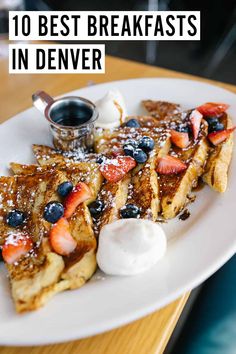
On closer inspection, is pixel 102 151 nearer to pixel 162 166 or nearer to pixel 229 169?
pixel 162 166

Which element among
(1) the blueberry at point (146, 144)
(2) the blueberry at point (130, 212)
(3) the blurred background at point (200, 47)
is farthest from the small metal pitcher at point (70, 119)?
(3) the blurred background at point (200, 47)

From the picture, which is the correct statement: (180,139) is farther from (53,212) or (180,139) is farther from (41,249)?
(41,249)

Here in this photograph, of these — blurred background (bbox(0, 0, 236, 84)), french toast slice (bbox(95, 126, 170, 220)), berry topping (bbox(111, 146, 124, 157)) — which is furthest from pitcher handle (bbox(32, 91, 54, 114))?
blurred background (bbox(0, 0, 236, 84))

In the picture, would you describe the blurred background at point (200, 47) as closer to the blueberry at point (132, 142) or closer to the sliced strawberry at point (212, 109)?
the sliced strawberry at point (212, 109)

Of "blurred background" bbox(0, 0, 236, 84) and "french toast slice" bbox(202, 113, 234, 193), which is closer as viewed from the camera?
"french toast slice" bbox(202, 113, 234, 193)

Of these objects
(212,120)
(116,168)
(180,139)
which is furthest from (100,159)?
(212,120)

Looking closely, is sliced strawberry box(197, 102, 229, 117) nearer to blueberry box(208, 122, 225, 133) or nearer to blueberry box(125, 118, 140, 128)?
blueberry box(208, 122, 225, 133)

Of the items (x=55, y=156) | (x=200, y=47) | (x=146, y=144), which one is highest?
(x=146, y=144)
